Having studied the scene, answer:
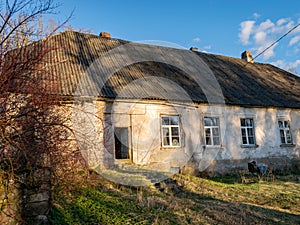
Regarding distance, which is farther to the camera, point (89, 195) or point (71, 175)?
point (89, 195)

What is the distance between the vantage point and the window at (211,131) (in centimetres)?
1181

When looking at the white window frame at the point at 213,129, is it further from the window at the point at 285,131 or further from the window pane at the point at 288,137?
the window pane at the point at 288,137

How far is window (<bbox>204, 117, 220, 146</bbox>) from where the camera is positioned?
11.8 meters

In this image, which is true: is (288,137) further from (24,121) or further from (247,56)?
(24,121)

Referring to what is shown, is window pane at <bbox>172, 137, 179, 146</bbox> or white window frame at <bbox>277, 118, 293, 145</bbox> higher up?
white window frame at <bbox>277, 118, 293, 145</bbox>

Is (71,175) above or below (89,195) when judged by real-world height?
above

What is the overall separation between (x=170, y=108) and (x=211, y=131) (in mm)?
2509

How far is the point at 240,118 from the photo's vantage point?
12.6 metres

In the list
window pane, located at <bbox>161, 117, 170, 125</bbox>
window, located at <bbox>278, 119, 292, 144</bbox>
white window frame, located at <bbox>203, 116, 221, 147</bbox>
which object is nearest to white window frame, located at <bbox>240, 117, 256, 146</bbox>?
white window frame, located at <bbox>203, 116, 221, 147</bbox>

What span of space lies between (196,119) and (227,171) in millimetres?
2787

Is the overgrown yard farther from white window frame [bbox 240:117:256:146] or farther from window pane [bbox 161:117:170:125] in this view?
white window frame [bbox 240:117:256:146]

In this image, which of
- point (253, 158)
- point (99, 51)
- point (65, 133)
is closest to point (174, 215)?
point (65, 133)

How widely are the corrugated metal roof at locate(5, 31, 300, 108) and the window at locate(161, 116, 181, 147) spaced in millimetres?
942

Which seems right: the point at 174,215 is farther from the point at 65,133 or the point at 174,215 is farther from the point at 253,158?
the point at 253,158
